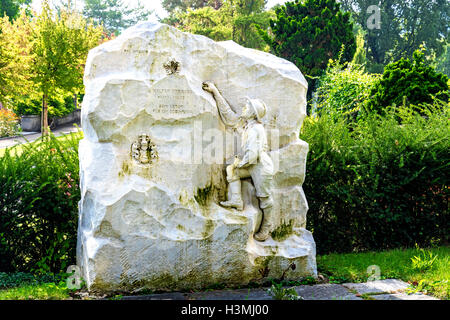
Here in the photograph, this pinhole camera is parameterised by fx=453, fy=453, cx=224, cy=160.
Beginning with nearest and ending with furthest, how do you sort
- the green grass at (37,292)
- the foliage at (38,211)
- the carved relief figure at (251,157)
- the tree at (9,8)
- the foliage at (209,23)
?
1. the green grass at (37,292)
2. the carved relief figure at (251,157)
3. the foliage at (38,211)
4. the foliage at (209,23)
5. the tree at (9,8)

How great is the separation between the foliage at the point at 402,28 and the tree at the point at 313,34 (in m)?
12.8

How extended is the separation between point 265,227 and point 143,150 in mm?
1773

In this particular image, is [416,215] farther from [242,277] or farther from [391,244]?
[242,277]

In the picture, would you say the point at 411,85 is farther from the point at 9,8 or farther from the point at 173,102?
the point at 9,8

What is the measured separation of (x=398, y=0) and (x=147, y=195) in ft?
95.2

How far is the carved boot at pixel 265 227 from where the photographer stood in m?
5.57

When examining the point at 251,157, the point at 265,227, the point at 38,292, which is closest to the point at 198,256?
the point at 265,227

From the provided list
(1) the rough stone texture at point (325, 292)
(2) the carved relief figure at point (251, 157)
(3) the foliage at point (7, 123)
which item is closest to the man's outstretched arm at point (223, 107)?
(2) the carved relief figure at point (251, 157)

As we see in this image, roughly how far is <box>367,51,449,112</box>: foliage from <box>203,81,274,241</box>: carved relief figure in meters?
4.81

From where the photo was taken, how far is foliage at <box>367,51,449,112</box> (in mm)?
9117

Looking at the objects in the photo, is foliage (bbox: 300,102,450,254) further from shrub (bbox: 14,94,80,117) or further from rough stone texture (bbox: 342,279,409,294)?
shrub (bbox: 14,94,80,117)

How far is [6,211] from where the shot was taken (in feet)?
19.0

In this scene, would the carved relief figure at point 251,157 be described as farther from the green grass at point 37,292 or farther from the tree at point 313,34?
the tree at point 313,34
